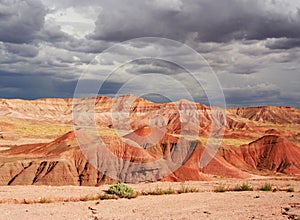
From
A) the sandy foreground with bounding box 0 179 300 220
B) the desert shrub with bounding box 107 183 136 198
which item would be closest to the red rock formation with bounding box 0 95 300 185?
the sandy foreground with bounding box 0 179 300 220

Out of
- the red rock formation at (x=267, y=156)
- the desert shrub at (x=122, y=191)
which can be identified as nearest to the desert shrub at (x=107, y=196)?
the desert shrub at (x=122, y=191)

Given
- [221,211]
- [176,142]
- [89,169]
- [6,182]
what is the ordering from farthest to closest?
[176,142]
[89,169]
[6,182]
[221,211]

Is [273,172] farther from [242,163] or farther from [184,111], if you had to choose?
[184,111]

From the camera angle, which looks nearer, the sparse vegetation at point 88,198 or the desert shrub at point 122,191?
the sparse vegetation at point 88,198

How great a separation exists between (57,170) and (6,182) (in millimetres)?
4208

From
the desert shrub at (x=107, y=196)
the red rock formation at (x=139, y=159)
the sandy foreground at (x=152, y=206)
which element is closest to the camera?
the sandy foreground at (x=152, y=206)

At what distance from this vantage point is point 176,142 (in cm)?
5919

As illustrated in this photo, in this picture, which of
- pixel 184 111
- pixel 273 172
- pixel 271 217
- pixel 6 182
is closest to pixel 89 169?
pixel 6 182

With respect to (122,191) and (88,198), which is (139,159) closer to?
(122,191)

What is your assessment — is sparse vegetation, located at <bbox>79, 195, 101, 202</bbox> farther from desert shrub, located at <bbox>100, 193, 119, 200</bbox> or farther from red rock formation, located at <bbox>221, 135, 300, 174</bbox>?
red rock formation, located at <bbox>221, 135, 300, 174</bbox>

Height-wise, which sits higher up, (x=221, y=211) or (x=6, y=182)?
(x=221, y=211)

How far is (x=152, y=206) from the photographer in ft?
51.9

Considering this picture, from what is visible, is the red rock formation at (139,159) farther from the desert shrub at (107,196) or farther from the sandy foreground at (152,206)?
the desert shrub at (107,196)

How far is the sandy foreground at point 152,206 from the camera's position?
44.9ft
